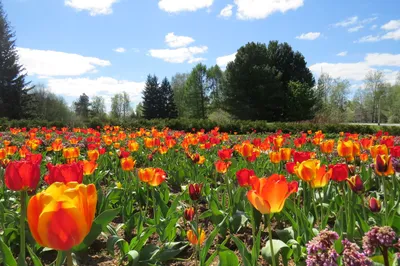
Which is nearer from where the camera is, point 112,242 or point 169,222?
point 112,242

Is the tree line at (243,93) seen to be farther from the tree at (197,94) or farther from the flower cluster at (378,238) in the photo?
the flower cluster at (378,238)

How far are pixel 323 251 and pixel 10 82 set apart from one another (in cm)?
3983

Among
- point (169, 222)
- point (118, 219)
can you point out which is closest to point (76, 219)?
point (169, 222)

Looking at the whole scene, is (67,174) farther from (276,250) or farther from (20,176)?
(276,250)

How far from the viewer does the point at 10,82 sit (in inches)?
1388

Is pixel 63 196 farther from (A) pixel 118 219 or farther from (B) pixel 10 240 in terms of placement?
(A) pixel 118 219

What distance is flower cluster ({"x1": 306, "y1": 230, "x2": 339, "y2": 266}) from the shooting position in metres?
0.94

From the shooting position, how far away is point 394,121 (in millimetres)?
56906

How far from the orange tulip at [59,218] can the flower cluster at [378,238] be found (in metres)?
0.78

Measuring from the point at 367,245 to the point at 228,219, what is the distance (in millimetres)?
1886

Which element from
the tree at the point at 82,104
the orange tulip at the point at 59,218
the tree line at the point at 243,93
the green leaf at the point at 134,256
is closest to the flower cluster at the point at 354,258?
the orange tulip at the point at 59,218

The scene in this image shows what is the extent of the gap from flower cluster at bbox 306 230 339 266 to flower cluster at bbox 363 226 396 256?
94mm

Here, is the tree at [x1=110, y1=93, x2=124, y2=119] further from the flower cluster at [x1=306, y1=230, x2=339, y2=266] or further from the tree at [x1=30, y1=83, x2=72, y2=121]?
the flower cluster at [x1=306, y1=230, x2=339, y2=266]

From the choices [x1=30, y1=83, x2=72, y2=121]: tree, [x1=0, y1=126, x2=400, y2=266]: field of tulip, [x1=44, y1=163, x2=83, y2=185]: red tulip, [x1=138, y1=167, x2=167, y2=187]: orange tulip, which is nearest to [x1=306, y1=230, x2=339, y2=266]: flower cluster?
[x1=0, y1=126, x2=400, y2=266]: field of tulip
